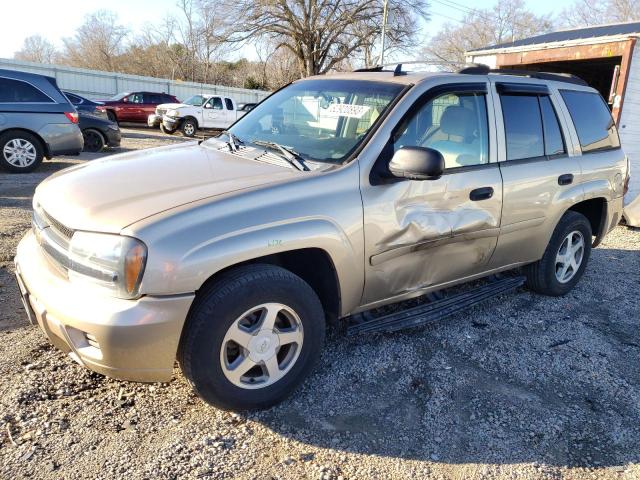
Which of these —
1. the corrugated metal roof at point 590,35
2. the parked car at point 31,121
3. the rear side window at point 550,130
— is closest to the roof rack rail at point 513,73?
the rear side window at point 550,130

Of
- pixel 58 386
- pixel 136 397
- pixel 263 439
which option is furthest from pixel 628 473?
pixel 58 386

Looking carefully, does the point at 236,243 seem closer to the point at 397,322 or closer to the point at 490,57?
the point at 397,322

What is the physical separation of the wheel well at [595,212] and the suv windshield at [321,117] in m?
2.49

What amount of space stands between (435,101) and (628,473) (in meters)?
2.38

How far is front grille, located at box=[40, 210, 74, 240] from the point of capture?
2.52 meters

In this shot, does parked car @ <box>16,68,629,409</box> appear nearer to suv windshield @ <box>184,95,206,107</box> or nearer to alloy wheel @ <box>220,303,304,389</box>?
alloy wheel @ <box>220,303,304,389</box>

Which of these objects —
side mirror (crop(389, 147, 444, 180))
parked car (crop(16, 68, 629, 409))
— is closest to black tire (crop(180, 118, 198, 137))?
parked car (crop(16, 68, 629, 409))

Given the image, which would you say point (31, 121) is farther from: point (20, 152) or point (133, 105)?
point (133, 105)

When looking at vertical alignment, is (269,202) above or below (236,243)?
above

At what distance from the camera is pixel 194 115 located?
67.5ft

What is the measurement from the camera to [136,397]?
285 centimetres

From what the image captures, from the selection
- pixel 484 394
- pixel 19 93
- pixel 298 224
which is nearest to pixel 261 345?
pixel 298 224

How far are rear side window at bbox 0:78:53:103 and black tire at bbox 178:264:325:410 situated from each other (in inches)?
329

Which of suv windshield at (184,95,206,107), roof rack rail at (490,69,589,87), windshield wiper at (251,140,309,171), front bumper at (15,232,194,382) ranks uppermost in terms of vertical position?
suv windshield at (184,95,206,107)
